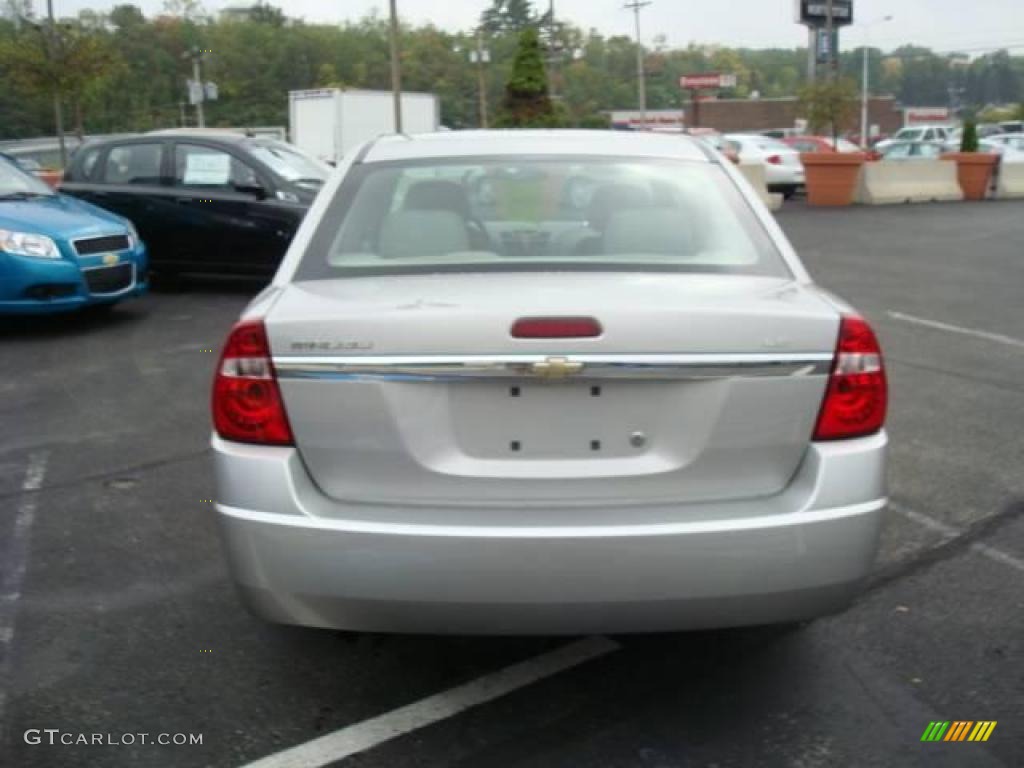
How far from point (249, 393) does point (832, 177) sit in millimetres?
20743

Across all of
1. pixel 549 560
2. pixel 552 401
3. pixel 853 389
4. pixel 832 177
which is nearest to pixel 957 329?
pixel 853 389

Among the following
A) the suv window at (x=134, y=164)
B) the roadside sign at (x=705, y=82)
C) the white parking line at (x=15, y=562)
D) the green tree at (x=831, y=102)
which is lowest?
the white parking line at (x=15, y=562)

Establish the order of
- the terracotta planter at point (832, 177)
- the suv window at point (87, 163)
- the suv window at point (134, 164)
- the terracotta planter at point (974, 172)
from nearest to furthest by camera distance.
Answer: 1. the suv window at point (134, 164)
2. the suv window at point (87, 163)
3. the terracotta planter at point (832, 177)
4. the terracotta planter at point (974, 172)

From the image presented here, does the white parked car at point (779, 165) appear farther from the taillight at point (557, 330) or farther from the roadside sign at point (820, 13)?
the roadside sign at point (820, 13)

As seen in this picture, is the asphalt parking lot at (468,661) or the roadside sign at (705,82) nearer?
the asphalt parking lot at (468,661)

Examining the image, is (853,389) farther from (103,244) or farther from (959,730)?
(103,244)

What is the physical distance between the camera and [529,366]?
2.62m

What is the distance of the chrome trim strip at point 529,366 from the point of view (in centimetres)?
263

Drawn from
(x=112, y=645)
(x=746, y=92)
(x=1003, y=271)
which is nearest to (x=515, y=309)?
(x=112, y=645)

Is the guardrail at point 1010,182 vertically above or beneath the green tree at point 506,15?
beneath

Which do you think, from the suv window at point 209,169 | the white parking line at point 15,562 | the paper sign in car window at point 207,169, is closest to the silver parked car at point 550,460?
the white parking line at point 15,562

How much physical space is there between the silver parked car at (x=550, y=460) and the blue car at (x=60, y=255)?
6429 millimetres

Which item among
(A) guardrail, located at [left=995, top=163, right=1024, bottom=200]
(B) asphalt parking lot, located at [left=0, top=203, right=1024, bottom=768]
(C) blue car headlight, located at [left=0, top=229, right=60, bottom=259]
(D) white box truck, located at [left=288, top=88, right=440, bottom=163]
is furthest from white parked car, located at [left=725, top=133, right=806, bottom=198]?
(B) asphalt parking lot, located at [left=0, top=203, right=1024, bottom=768]

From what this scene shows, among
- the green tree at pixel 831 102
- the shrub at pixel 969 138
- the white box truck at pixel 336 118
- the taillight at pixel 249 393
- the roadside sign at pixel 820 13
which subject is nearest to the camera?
the taillight at pixel 249 393
